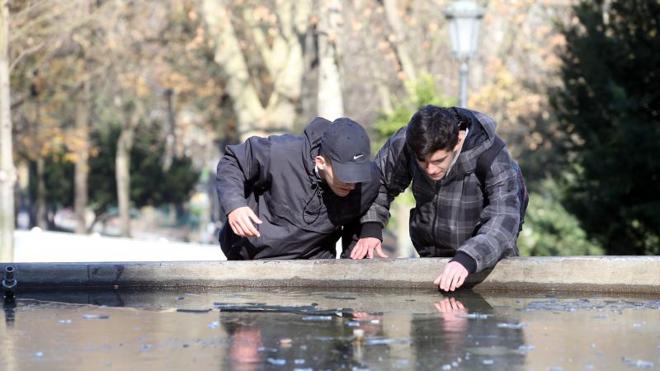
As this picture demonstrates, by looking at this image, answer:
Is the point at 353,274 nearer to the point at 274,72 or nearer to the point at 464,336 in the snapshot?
the point at 464,336

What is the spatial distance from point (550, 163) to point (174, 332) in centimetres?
2637

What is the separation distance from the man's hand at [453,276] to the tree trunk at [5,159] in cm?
1040

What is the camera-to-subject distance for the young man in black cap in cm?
637

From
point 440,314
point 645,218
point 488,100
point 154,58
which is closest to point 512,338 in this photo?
point 440,314

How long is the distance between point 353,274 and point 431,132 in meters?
1.21

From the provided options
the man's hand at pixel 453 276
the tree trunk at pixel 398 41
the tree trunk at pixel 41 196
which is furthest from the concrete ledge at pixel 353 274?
the tree trunk at pixel 41 196

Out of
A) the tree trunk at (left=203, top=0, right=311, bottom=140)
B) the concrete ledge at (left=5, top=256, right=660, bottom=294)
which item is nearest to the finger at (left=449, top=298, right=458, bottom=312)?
the concrete ledge at (left=5, top=256, right=660, bottom=294)

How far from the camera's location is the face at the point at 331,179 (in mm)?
6422

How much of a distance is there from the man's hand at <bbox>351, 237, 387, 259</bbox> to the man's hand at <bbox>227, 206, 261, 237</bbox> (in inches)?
28.0

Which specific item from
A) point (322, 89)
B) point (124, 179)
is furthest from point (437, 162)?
point (124, 179)

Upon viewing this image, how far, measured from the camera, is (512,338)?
521 centimetres

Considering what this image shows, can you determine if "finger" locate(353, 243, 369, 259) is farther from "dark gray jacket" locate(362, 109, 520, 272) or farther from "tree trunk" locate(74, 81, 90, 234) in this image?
"tree trunk" locate(74, 81, 90, 234)

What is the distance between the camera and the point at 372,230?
6883 mm

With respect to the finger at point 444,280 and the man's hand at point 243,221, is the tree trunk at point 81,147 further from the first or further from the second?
the finger at point 444,280
